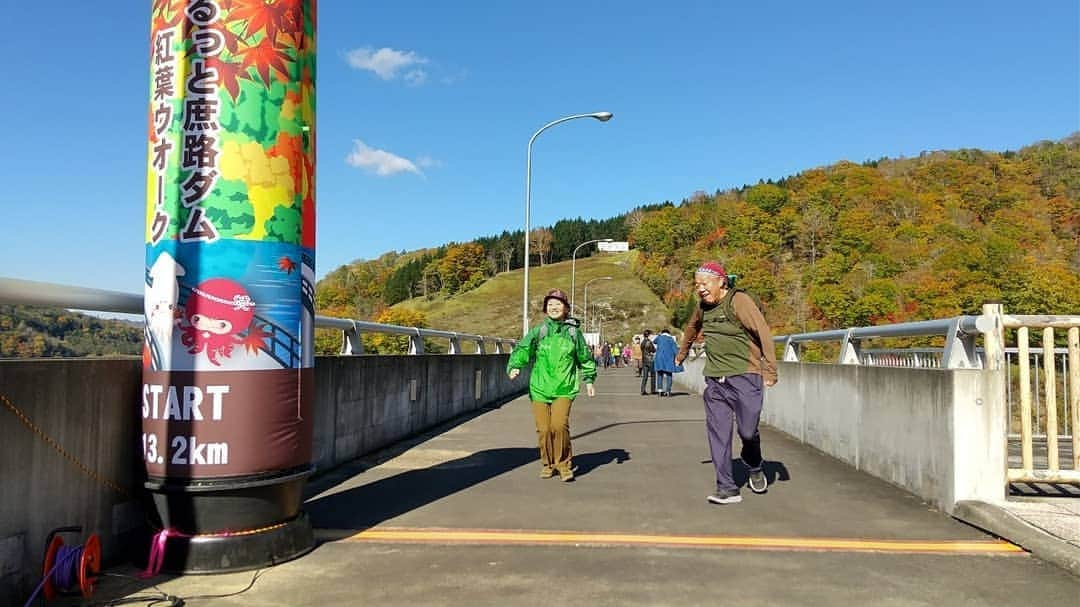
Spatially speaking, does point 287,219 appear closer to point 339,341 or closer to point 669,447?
point 339,341

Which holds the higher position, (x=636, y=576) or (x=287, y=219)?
(x=287, y=219)

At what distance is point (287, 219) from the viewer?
15.5 feet

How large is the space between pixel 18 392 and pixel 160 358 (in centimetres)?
82

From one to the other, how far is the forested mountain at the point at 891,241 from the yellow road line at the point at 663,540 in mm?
82489

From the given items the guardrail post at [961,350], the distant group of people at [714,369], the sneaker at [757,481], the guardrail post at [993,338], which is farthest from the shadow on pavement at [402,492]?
the guardrail post at [993,338]

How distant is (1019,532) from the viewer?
5000 millimetres

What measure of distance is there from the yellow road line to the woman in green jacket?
2259 millimetres

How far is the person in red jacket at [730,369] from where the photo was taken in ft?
21.5

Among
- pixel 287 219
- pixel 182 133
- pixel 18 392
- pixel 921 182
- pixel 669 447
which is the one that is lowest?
pixel 669 447

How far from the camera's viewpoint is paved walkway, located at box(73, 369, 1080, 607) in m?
4.03

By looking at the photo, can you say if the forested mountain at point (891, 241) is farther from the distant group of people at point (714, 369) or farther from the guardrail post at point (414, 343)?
the distant group of people at point (714, 369)

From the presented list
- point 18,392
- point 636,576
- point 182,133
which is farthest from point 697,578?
point 182,133

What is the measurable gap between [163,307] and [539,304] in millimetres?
134125

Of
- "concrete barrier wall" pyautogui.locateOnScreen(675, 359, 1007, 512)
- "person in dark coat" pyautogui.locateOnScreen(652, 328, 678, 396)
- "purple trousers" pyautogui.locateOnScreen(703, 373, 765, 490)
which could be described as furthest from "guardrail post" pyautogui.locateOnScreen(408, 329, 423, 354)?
"person in dark coat" pyautogui.locateOnScreen(652, 328, 678, 396)
